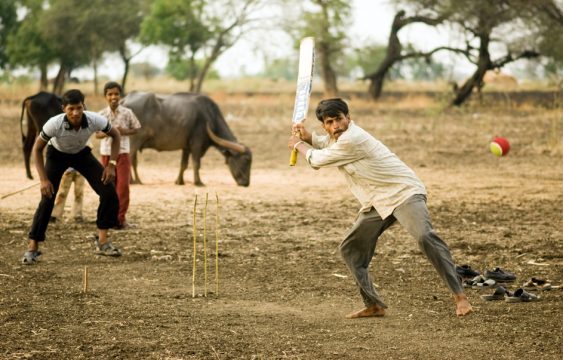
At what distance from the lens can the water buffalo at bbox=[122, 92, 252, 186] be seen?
17.2m

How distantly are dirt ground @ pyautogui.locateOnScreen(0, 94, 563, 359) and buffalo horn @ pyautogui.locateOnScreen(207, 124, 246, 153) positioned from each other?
609mm

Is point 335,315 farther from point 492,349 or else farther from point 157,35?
point 157,35

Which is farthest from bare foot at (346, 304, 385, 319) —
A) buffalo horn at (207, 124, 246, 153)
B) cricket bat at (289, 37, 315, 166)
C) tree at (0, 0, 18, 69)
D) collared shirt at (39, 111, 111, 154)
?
tree at (0, 0, 18, 69)

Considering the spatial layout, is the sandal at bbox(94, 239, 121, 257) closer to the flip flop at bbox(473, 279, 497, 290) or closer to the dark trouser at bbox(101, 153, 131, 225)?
the dark trouser at bbox(101, 153, 131, 225)

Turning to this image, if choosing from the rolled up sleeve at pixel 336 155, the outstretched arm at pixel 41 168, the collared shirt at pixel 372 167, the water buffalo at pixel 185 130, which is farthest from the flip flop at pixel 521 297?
the water buffalo at pixel 185 130

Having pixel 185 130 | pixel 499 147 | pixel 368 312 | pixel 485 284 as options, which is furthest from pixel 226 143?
pixel 368 312

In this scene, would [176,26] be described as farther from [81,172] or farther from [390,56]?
[81,172]

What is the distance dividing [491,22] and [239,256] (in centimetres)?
2477

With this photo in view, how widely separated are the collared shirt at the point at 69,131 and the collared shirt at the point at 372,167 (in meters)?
2.87

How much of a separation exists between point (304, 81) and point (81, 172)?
2892 millimetres

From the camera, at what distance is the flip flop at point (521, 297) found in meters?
7.87

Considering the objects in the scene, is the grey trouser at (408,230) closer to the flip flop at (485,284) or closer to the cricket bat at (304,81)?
the cricket bat at (304,81)

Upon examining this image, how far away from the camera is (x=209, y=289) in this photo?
337 inches

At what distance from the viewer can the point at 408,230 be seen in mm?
7035
